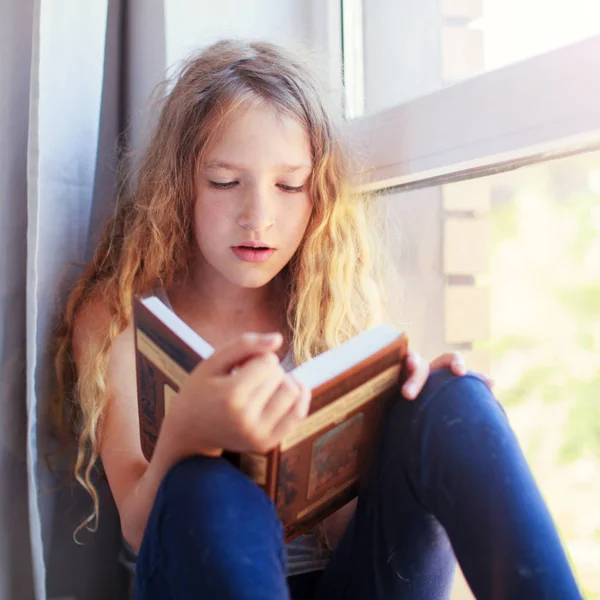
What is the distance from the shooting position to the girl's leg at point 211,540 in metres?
0.48

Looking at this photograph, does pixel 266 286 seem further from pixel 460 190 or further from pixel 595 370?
pixel 595 370

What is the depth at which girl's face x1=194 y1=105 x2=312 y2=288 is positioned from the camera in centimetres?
76

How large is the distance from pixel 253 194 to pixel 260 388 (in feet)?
0.96

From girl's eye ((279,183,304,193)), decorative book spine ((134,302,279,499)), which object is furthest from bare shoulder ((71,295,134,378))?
girl's eye ((279,183,304,193))

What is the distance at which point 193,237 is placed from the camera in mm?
896

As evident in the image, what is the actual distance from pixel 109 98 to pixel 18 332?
1.34 feet

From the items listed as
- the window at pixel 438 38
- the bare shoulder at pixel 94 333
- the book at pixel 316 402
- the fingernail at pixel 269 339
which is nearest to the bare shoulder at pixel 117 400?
the bare shoulder at pixel 94 333

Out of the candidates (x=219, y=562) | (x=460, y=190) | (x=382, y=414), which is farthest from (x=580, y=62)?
(x=219, y=562)

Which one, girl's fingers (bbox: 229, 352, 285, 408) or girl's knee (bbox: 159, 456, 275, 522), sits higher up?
girl's fingers (bbox: 229, 352, 285, 408)

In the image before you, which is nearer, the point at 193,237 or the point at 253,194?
the point at 253,194

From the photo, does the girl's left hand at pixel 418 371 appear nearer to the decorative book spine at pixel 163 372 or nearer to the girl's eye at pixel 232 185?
the decorative book spine at pixel 163 372

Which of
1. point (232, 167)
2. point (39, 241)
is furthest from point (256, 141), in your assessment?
point (39, 241)

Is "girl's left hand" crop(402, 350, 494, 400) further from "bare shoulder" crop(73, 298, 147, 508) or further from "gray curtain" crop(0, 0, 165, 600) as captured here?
"gray curtain" crop(0, 0, 165, 600)

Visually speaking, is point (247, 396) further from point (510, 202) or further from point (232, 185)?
point (510, 202)
